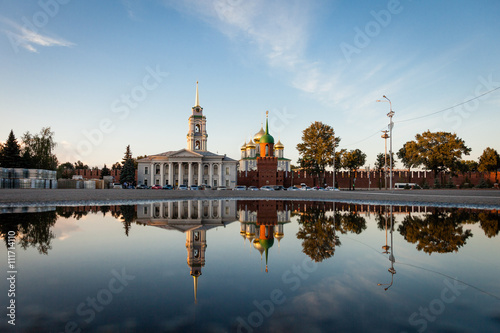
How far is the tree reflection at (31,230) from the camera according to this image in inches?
277

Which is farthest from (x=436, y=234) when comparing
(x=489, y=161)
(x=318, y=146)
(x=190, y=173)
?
(x=489, y=161)

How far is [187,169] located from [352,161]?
43.2 metres

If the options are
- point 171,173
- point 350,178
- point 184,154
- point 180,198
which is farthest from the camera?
point 171,173

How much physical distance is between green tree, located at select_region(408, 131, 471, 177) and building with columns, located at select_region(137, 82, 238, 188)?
40778 millimetres

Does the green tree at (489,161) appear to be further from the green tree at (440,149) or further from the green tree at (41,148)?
the green tree at (41,148)

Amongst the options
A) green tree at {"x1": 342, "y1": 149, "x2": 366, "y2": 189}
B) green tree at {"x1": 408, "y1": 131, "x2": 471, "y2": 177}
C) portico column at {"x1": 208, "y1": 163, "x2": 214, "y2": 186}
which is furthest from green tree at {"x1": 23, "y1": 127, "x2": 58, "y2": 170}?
green tree at {"x1": 408, "y1": 131, "x2": 471, "y2": 177}

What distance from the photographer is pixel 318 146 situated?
5788cm

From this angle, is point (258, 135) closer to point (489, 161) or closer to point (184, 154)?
point (184, 154)

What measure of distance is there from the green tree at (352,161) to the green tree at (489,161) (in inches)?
1289

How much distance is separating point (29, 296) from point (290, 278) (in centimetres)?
375

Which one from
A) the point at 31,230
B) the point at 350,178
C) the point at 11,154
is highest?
the point at 11,154

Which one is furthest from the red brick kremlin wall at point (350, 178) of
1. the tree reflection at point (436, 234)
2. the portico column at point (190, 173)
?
the tree reflection at point (436, 234)

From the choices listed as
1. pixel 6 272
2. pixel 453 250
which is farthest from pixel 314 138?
pixel 6 272

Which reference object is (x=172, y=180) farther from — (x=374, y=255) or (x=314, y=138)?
(x=374, y=255)
